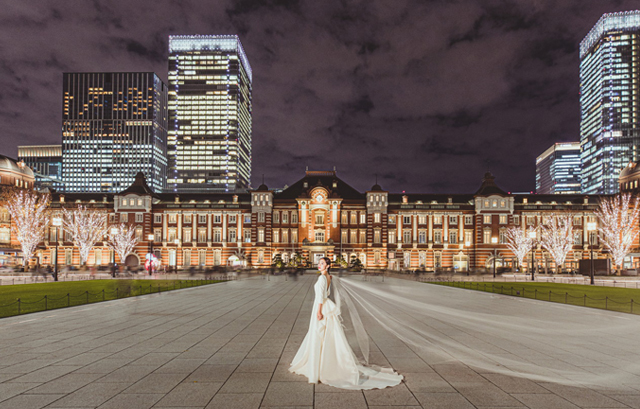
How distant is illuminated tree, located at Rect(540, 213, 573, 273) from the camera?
63406mm

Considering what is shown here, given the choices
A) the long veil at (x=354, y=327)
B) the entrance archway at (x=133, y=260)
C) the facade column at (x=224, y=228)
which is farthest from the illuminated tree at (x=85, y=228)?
the long veil at (x=354, y=327)

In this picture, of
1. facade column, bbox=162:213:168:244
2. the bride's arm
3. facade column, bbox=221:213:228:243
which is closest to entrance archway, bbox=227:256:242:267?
facade column, bbox=221:213:228:243

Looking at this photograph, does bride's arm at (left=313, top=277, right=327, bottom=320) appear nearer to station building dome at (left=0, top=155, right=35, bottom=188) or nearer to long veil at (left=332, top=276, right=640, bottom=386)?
long veil at (left=332, top=276, right=640, bottom=386)

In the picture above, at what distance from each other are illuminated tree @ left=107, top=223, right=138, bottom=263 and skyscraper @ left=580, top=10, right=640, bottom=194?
166475mm

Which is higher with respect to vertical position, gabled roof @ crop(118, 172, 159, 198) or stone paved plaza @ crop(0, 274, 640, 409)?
gabled roof @ crop(118, 172, 159, 198)

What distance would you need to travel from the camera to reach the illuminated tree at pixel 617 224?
61156 mm

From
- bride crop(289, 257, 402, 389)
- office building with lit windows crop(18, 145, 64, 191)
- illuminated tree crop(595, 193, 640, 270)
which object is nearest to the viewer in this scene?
bride crop(289, 257, 402, 389)

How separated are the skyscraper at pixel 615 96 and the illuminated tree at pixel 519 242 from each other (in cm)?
11252

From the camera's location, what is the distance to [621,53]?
152 m

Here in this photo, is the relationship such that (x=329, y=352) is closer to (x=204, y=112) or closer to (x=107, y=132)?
(x=204, y=112)

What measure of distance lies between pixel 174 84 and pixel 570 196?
151995 mm

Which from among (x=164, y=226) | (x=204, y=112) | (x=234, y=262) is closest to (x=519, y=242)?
(x=234, y=262)

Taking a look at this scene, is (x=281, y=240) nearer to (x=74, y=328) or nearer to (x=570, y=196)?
(x=570, y=196)

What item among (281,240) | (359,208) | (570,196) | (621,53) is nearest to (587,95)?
(621,53)
